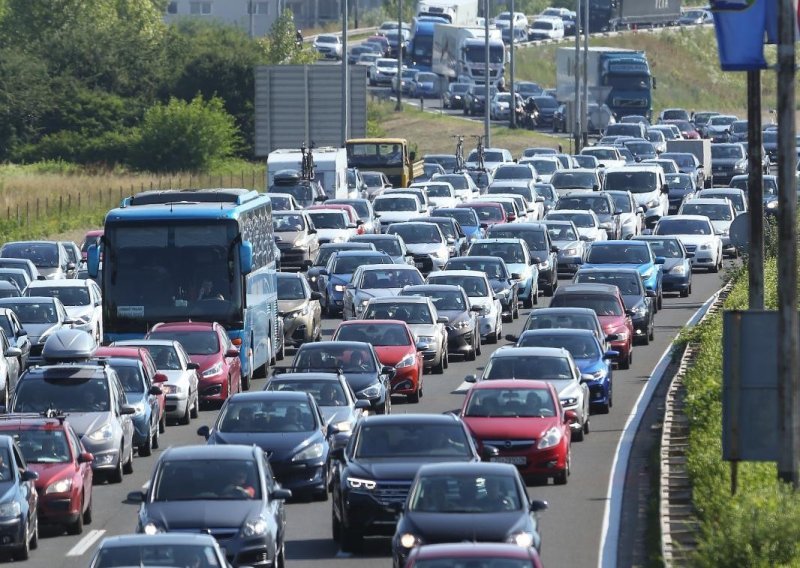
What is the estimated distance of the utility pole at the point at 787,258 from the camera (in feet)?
58.3

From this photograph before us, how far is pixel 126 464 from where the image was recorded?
2773cm

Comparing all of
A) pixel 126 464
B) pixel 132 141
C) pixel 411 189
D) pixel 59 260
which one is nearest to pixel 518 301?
pixel 59 260

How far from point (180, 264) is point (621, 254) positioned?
15275mm

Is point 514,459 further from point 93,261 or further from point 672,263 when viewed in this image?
point 672,263

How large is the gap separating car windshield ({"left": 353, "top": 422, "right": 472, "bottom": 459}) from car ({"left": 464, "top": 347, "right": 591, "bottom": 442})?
666 cm

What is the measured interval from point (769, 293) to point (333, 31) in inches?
5263

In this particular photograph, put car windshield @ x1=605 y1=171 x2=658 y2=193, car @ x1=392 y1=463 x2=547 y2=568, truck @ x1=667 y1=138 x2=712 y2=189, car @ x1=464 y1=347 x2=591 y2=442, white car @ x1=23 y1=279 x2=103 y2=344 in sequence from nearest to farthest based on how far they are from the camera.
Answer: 1. car @ x1=392 y1=463 x2=547 y2=568
2. car @ x1=464 y1=347 x2=591 y2=442
3. white car @ x1=23 y1=279 x2=103 y2=344
4. car windshield @ x1=605 y1=171 x2=658 y2=193
5. truck @ x1=667 y1=138 x2=712 y2=189

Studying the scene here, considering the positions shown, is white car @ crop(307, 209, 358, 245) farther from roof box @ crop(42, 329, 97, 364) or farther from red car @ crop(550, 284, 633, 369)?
roof box @ crop(42, 329, 97, 364)

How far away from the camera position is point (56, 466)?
23.4 m

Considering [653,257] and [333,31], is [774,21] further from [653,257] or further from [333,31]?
[333,31]

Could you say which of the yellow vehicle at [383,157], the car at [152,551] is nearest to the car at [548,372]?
the car at [152,551]

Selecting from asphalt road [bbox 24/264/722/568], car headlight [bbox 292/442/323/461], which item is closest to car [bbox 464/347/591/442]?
asphalt road [bbox 24/264/722/568]

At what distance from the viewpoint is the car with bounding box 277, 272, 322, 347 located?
41.2m

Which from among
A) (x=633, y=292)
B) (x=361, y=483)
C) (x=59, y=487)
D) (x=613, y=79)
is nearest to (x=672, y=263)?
(x=633, y=292)
